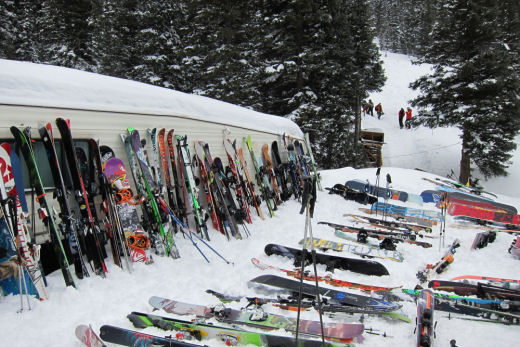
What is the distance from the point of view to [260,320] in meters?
3.40

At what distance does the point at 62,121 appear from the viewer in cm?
418

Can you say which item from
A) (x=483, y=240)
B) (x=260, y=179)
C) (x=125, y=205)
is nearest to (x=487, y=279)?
(x=483, y=240)

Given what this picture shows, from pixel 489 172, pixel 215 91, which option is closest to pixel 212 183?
pixel 215 91

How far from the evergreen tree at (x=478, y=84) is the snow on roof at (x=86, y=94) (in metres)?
14.0

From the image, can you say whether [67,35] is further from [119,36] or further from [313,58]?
[313,58]

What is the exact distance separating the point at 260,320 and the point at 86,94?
4.24 m

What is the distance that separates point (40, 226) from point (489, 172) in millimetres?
19511

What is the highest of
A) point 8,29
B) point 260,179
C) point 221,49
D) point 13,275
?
point 8,29

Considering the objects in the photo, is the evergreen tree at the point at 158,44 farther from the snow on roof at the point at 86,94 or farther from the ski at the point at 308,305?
the ski at the point at 308,305

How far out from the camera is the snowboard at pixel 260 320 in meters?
3.15

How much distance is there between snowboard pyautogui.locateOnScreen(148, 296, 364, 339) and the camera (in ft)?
10.3

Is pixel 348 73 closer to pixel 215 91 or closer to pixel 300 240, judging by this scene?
pixel 215 91

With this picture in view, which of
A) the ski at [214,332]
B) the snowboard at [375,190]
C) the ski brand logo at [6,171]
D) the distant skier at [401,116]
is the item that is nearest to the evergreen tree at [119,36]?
the snowboard at [375,190]

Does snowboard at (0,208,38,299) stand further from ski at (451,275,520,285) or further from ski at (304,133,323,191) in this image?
ski at (304,133,323,191)
